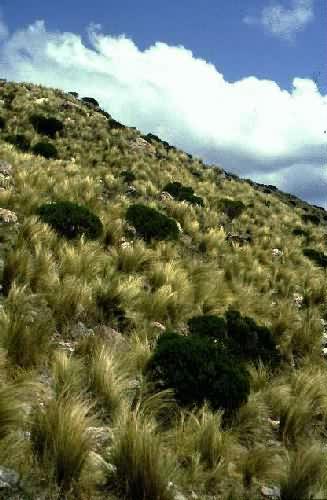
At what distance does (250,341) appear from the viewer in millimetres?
8609

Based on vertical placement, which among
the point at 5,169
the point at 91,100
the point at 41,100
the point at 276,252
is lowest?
the point at 5,169

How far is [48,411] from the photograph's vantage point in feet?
13.6

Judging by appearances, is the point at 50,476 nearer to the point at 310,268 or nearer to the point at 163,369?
the point at 163,369

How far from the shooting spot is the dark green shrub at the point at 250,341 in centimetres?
834

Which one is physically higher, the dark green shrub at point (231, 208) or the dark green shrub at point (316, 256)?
the dark green shrub at point (231, 208)

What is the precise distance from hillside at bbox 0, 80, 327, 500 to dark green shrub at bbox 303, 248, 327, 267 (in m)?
4.64

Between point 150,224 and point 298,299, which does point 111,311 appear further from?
point 298,299

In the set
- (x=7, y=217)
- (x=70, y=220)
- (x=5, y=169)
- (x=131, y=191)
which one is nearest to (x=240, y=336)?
(x=70, y=220)

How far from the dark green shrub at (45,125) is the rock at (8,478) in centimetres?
2787

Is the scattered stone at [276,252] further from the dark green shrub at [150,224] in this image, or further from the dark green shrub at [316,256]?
the dark green shrub at [150,224]

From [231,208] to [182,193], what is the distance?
299 cm

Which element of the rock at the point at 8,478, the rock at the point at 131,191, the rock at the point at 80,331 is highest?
the rock at the point at 131,191

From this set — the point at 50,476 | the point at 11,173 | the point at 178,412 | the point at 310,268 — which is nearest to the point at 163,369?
the point at 178,412

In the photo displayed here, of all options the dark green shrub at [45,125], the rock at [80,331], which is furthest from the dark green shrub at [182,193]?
the rock at [80,331]
